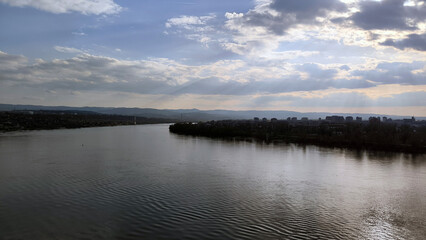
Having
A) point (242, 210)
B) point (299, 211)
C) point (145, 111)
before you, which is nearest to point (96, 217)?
point (242, 210)

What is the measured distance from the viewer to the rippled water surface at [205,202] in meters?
5.38

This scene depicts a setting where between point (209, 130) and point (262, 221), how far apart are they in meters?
27.8

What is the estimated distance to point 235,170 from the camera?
38.1 ft

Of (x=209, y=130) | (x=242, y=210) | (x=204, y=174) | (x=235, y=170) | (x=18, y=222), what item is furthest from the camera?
(x=209, y=130)

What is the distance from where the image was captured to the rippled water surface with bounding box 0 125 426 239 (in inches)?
212

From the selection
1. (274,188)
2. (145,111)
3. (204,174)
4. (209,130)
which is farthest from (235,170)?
(145,111)

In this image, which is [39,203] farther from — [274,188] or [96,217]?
[274,188]

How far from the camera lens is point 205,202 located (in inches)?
278

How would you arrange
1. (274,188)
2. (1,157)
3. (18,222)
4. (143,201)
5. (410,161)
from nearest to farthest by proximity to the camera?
(18,222) → (143,201) → (274,188) → (1,157) → (410,161)

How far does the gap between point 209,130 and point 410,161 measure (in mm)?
20646

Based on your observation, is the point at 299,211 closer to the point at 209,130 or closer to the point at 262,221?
the point at 262,221

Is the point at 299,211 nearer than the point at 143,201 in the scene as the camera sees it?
Yes

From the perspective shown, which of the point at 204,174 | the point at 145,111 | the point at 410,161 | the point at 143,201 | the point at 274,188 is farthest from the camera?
the point at 145,111

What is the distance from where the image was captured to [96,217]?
5.92 meters
